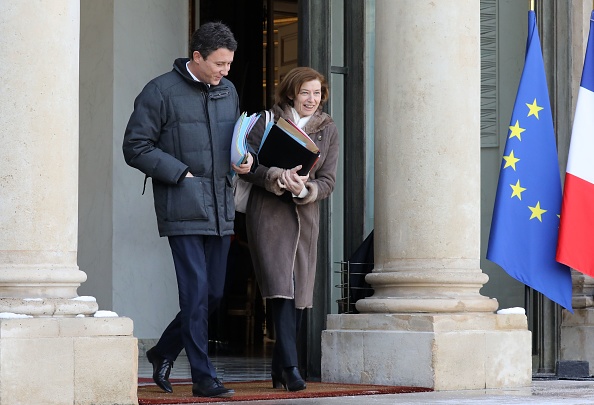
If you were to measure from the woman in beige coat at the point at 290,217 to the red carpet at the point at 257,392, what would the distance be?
0.60ft

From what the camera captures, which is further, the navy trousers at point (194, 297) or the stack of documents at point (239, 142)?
the stack of documents at point (239, 142)

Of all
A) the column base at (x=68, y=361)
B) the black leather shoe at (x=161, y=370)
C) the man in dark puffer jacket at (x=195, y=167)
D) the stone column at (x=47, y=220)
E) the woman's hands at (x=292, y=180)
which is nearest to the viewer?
the column base at (x=68, y=361)

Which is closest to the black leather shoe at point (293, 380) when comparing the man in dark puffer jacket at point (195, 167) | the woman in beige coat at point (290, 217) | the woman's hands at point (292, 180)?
the woman in beige coat at point (290, 217)

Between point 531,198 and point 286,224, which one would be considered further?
point 531,198

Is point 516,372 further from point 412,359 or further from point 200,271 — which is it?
point 200,271

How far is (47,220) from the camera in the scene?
6.80 m

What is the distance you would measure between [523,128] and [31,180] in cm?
426

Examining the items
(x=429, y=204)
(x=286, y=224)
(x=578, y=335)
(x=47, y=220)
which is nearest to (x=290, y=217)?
(x=286, y=224)

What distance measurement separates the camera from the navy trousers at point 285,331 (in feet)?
25.7

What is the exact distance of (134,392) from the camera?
22.3 feet

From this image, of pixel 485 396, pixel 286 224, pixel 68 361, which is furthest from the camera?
pixel 286 224

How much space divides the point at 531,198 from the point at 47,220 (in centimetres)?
415

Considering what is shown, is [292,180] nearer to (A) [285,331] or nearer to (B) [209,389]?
(A) [285,331]

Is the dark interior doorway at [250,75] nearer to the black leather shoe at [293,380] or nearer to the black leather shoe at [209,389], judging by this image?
the black leather shoe at [293,380]
